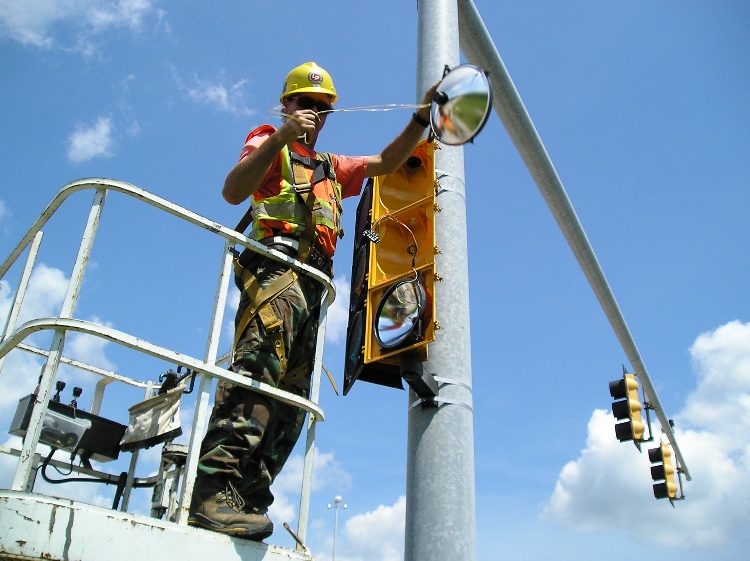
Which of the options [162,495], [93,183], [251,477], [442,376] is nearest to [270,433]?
[251,477]

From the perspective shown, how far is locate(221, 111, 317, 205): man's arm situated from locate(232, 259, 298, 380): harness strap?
1.45ft

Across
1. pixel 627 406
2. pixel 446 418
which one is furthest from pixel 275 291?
pixel 627 406

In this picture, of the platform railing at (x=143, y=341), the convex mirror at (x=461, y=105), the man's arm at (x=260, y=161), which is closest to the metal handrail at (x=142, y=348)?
the platform railing at (x=143, y=341)

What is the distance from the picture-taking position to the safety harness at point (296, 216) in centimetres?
340

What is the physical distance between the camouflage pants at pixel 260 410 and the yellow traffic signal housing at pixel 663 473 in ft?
36.7

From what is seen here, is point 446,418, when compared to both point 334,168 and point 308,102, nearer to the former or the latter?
point 334,168

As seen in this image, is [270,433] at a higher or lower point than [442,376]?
lower

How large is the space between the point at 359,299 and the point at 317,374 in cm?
73

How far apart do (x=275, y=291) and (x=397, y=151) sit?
1.39 m

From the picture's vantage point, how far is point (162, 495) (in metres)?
4.89

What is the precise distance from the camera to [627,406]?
1028 centimetres

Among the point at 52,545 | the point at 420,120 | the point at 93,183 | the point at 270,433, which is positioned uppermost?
the point at 420,120

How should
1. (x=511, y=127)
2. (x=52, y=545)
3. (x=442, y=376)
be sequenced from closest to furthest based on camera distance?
1. (x=52, y=545)
2. (x=442, y=376)
3. (x=511, y=127)

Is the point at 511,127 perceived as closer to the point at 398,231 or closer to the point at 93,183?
the point at 398,231
